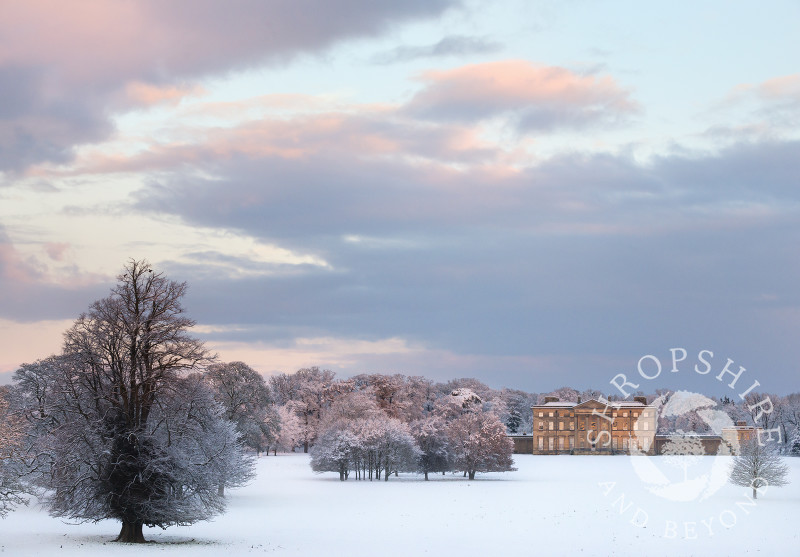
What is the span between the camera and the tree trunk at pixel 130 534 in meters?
33.5

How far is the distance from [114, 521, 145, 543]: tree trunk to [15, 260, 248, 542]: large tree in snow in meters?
0.04

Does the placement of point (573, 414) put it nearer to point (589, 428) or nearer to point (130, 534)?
point (589, 428)

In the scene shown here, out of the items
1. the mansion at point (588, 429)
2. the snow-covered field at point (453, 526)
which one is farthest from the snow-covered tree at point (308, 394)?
the snow-covered field at point (453, 526)

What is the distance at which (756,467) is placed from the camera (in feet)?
209

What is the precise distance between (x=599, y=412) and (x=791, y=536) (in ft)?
396

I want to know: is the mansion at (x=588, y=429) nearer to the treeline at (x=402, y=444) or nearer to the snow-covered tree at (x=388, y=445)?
the treeline at (x=402, y=444)

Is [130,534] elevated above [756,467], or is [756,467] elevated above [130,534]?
[756,467]

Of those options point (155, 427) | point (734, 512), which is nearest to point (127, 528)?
point (155, 427)

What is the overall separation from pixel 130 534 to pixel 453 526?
17.2 m

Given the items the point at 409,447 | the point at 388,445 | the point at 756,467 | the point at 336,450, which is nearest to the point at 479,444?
the point at 409,447

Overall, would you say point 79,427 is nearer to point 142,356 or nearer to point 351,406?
point 142,356

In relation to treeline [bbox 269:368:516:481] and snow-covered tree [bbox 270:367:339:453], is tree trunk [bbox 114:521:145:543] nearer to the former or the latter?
treeline [bbox 269:368:516:481]

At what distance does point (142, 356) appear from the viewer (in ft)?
109

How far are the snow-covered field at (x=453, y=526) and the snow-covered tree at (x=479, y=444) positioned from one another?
53.6 feet
